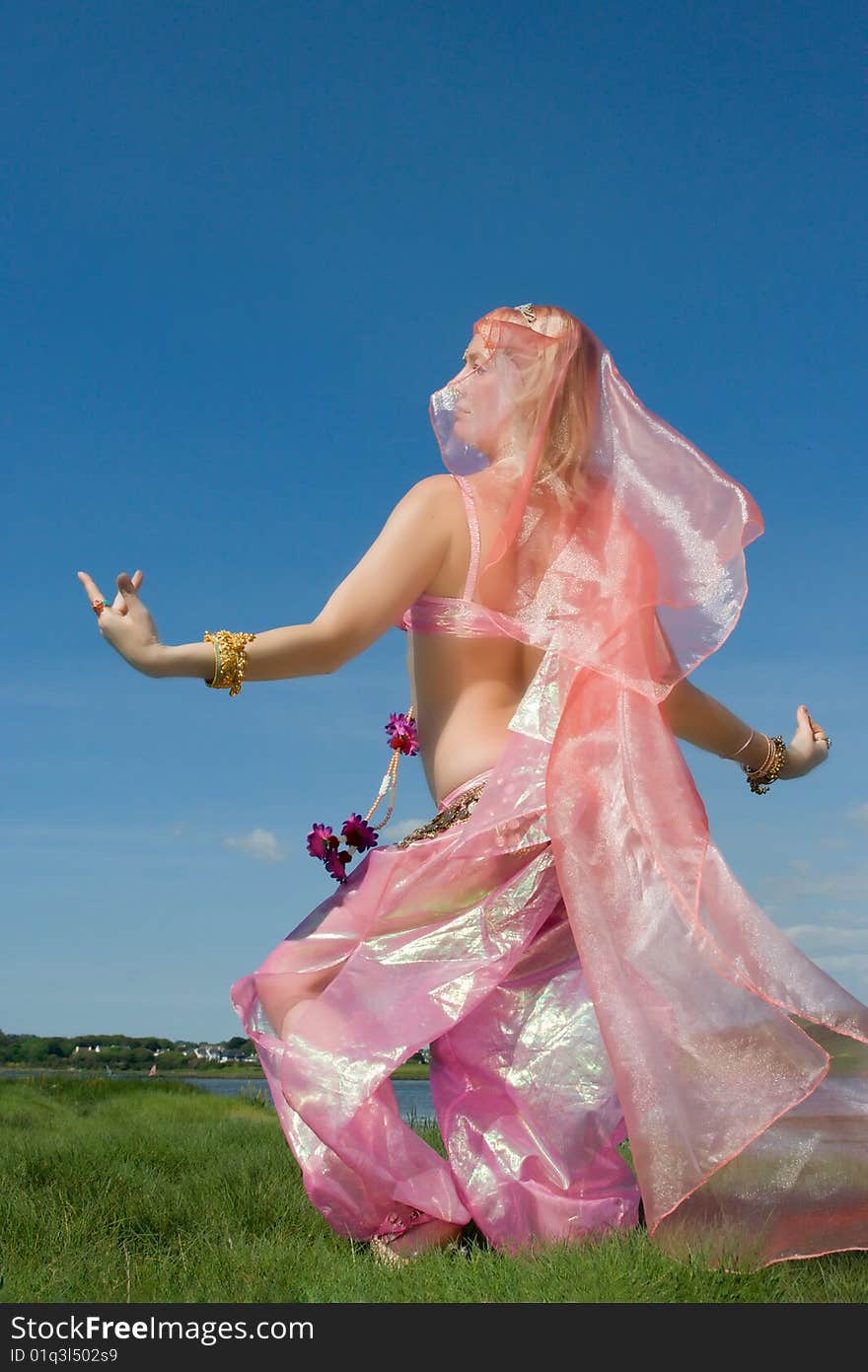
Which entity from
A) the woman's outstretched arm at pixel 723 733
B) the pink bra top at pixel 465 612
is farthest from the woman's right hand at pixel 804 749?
the pink bra top at pixel 465 612

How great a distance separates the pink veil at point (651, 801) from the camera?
102 inches

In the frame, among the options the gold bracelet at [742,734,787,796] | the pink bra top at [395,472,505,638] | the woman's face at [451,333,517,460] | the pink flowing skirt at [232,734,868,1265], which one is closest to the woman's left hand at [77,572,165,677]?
the pink bra top at [395,472,505,638]

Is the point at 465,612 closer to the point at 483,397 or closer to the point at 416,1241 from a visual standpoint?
the point at 483,397

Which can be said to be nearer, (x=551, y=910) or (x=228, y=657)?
(x=228, y=657)

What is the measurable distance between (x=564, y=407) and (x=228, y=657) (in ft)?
3.80

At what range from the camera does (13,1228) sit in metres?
3.38

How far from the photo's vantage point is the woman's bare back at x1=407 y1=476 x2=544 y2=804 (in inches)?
126

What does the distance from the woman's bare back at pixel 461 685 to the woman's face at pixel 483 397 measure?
190 millimetres

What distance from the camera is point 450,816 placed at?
317 cm

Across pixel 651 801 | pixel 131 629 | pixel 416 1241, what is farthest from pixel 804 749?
pixel 131 629

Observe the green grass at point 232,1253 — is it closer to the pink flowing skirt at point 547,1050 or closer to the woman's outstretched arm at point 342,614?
the pink flowing skirt at point 547,1050

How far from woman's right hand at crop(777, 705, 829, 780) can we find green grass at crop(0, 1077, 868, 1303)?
157cm
